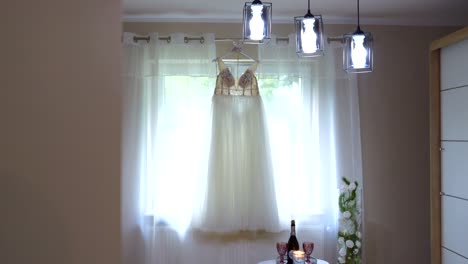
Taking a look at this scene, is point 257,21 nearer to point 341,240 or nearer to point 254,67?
point 254,67

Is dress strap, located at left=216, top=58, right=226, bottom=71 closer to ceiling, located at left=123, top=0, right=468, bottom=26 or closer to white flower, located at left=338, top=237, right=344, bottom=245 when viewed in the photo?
ceiling, located at left=123, top=0, right=468, bottom=26

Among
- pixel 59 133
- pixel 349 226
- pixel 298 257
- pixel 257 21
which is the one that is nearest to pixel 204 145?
pixel 298 257

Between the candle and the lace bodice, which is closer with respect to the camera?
the candle

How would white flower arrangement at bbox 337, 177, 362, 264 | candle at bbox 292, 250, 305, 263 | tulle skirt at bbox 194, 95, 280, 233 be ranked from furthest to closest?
tulle skirt at bbox 194, 95, 280, 233 → white flower arrangement at bbox 337, 177, 362, 264 → candle at bbox 292, 250, 305, 263

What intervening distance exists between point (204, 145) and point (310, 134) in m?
0.83

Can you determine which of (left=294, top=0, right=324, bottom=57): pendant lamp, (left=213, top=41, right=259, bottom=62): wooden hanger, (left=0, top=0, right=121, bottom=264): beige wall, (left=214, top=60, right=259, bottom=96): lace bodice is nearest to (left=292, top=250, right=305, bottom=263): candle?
(left=214, top=60, right=259, bottom=96): lace bodice

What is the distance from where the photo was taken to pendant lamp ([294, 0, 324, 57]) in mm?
1875

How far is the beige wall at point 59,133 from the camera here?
78 centimetres

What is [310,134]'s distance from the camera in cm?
340

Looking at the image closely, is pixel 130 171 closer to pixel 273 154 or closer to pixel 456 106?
pixel 273 154

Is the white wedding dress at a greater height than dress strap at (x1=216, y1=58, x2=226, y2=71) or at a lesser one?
lesser

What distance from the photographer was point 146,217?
3.31 m

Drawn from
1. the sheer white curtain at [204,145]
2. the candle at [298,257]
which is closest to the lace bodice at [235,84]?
the sheer white curtain at [204,145]

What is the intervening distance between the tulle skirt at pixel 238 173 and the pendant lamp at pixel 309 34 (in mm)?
1443
